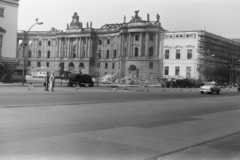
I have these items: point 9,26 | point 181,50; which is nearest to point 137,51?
point 181,50

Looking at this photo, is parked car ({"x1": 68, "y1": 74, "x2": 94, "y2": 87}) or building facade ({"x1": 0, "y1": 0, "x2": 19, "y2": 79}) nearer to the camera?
parked car ({"x1": 68, "y1": 74, "x2": 94, "y2": 87})

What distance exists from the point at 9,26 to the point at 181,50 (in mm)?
47467

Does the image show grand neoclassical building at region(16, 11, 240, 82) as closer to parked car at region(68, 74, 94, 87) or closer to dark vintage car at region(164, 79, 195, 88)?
dark vintage car at region(164, 79, 195, 88)

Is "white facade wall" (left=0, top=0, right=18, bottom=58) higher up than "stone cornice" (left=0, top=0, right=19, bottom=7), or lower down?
lower down

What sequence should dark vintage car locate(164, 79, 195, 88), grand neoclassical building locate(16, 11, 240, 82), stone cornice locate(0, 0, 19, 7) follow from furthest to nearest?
grand neoclassical building locate(16, 11, 240, 82), dark vintage car locate(164, 79, 195, 88), stone cornice locate(0, 0, 19, 7)

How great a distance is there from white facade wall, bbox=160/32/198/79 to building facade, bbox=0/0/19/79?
149 feet

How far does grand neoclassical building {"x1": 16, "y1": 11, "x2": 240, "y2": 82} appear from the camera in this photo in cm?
8150

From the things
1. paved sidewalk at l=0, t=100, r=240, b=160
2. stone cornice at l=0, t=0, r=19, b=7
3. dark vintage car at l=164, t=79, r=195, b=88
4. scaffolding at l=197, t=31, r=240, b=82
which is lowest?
paved sidewalk at l=0, t=100, r=240, b=160

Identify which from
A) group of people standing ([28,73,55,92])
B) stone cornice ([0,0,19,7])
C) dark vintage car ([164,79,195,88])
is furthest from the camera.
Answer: dark vintage car ([164,79,195,88])

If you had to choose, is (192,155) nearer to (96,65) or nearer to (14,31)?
(14,31)

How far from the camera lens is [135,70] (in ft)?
296

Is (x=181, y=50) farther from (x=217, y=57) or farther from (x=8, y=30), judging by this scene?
(x=8, y=30)

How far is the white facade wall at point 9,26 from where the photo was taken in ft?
168

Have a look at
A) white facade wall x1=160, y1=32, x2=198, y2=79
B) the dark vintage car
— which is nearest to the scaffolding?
white facade wall x1=160, y1=32, x2=198, y2=79
